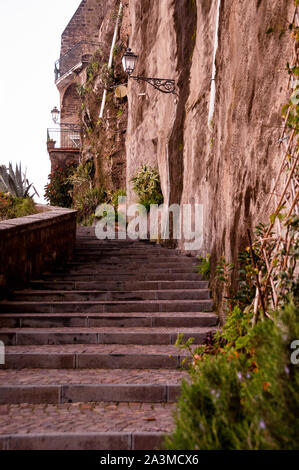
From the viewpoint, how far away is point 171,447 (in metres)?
2.59

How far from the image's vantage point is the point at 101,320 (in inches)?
247

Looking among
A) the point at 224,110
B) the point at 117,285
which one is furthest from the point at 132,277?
the point at 224,110

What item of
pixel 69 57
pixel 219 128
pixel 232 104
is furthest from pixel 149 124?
pixel 69 57

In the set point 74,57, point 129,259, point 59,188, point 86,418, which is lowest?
point 86,418

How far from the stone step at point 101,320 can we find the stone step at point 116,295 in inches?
29.9

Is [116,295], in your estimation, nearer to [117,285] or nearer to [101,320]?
[117,285]

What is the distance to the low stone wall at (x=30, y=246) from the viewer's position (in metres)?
6.73

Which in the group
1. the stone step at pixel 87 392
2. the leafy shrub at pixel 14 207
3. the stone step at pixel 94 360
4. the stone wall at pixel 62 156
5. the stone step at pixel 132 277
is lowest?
the stone step at pixel 87 392

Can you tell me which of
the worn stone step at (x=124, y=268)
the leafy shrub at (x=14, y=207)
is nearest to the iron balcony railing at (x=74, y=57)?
the leafy shrub at (x=14, y=207)

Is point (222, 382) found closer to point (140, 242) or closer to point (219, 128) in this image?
point (219, 128)

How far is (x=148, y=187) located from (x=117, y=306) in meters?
7.33

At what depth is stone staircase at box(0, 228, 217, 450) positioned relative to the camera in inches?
151

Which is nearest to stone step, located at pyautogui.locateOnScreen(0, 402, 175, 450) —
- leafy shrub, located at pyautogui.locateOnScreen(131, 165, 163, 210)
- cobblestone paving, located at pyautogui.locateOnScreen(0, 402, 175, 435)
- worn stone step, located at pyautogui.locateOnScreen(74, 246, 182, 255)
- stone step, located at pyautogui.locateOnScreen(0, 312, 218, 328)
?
cobblestone paving, located at pyautogui.locateOnScreen(0, 402, 175, 435)

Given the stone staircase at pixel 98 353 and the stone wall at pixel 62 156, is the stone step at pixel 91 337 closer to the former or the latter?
the stone staircase at pixel 98 353
